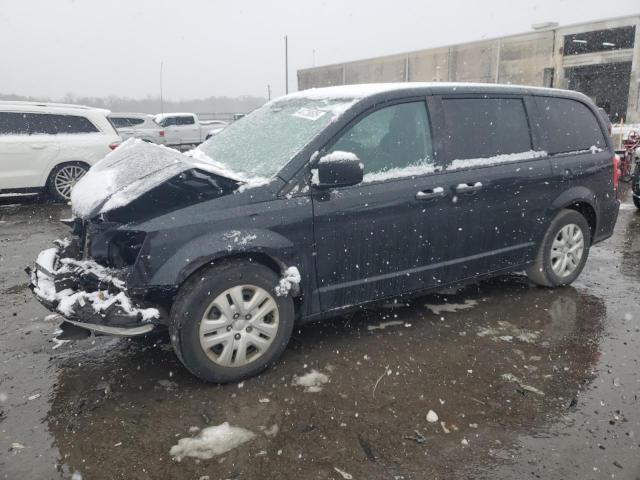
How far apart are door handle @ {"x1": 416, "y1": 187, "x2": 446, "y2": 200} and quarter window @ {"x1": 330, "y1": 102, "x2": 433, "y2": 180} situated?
211 mm

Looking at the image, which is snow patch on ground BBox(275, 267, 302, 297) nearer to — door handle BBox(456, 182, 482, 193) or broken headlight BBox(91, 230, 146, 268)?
broken headlight BBox(91, 230, 146, 268)

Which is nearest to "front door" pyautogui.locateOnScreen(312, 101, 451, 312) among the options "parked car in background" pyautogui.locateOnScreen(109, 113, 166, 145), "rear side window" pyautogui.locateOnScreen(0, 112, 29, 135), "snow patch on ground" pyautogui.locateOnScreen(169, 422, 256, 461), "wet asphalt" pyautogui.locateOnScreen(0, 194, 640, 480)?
"wet asphalt" pyautogui.locateOnScreen(0, 194, 640, 480)

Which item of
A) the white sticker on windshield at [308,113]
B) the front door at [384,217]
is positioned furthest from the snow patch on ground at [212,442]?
the white sticker on windshield at [308,113]

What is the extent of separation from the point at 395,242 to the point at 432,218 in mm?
372

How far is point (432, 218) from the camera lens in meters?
3.75

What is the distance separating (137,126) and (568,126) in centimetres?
1652

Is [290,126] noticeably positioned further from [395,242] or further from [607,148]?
[607,148]

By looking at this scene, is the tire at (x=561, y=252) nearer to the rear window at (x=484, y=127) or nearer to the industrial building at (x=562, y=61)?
the rear window at (x=484, y=127)

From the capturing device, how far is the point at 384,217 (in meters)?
3.53

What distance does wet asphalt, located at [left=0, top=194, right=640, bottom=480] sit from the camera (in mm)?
2488

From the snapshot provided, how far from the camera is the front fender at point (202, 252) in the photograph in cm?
290

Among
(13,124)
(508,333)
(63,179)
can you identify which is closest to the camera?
(508,333)

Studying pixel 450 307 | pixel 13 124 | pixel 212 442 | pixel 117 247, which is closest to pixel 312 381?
pixel 212 442

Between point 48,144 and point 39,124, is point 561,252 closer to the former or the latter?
point 48,144
